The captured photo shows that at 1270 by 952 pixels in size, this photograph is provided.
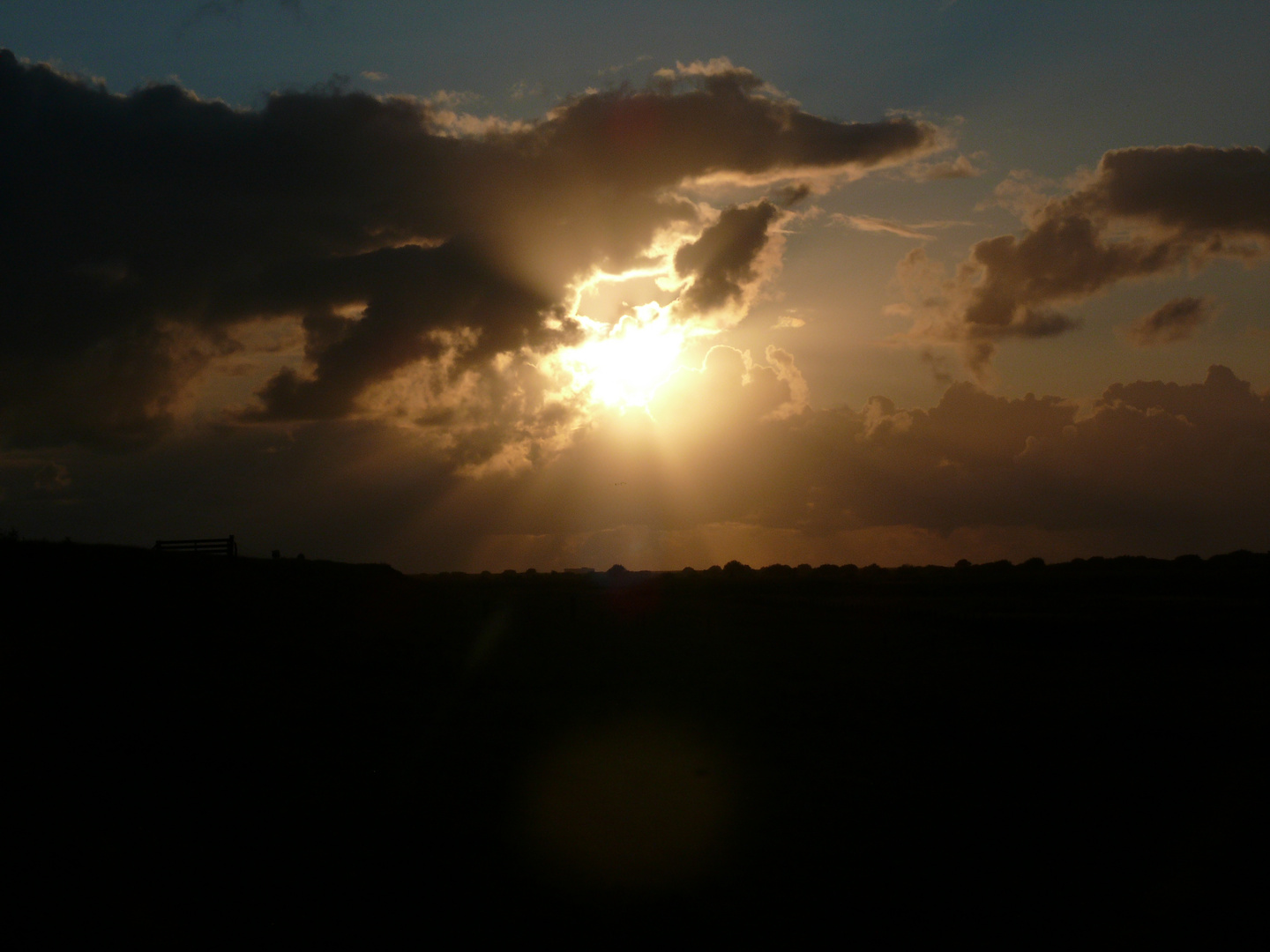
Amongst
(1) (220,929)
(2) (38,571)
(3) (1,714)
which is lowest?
(1) (220,929)

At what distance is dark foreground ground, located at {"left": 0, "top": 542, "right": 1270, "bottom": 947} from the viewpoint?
773 cm

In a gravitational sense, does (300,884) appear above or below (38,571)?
below

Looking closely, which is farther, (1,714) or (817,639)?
(817,639)

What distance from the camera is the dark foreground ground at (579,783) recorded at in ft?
25.3

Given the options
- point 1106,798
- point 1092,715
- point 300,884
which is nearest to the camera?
point 300,884

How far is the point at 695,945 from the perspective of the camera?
7043 mm

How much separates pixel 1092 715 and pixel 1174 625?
82.0ft

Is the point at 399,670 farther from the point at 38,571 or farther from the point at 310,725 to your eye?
the point at 38,571

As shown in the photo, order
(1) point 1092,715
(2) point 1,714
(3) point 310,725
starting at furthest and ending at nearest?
(1) point 1092,715, (3) point 310,725, (2) point 1,714

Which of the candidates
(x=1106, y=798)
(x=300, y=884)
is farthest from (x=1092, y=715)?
(x=300, y=884)

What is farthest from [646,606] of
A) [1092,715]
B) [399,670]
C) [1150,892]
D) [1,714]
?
[1150,892]

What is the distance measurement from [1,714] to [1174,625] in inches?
1567

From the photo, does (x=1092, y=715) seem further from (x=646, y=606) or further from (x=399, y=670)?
(x=646, y=606)

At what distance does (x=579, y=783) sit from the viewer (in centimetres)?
1136
